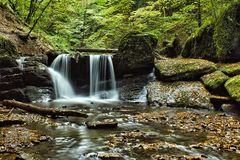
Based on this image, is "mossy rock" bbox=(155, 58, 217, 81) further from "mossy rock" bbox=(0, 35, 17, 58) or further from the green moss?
"mossy rock" bbox=(0, 35, 17, 58)

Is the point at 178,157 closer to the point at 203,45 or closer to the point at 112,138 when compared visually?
the point at 112,138

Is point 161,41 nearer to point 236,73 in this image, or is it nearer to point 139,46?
point 139,46

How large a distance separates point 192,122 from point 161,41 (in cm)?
1306

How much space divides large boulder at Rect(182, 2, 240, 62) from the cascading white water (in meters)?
4.30

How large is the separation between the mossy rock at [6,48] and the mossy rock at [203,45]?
319 inches

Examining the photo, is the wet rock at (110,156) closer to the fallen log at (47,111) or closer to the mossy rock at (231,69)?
the fallen log at (47,111)

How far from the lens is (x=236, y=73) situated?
11258 millimetres

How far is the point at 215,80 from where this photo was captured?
11375 mm

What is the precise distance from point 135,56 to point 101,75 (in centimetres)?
189

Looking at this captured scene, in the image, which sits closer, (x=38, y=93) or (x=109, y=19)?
(x=38, y=93)

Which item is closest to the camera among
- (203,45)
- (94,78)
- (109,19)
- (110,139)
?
(110,139)

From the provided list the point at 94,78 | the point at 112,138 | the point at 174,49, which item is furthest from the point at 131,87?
the point at 112,138

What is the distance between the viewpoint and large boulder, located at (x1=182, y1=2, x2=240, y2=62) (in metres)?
12.7

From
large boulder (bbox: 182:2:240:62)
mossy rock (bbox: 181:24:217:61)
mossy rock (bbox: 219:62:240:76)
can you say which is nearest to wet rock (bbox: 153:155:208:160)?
mossy rock (bbox: 219:62:240:76)
